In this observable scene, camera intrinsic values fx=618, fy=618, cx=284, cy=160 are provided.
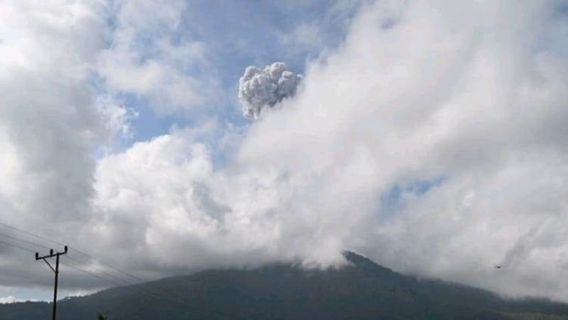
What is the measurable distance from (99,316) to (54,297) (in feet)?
37.8

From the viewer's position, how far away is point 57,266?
316 feet

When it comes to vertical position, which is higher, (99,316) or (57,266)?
(57,266)

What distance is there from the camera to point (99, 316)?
342 feet

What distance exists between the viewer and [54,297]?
311ft

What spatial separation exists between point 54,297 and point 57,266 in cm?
475

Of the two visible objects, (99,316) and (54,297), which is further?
(99,316)

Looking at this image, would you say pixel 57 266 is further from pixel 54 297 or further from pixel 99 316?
pixel 99 316

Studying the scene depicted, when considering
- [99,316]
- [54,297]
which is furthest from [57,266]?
[99,316]

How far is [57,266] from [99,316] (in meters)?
13.2

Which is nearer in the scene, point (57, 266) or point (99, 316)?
point (57, 266)
